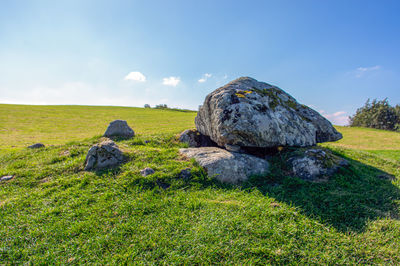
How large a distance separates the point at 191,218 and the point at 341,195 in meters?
4.22

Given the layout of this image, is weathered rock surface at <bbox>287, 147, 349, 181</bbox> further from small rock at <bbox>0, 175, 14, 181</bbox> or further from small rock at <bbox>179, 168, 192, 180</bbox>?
small rock at <bbox>0, 175, 14, 181</bbox>

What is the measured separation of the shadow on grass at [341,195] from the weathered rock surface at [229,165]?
355mm

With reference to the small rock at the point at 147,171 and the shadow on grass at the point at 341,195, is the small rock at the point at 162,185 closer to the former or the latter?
the small rock at the point at 147,171

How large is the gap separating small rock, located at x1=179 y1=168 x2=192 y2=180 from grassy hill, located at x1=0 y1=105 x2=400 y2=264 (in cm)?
15

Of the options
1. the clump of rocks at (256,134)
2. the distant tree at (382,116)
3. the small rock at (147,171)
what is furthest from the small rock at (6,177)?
the distant tree at (382,116)

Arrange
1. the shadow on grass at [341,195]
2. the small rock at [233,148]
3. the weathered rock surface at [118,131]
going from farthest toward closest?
the weathered rock surface at [118,131]
the small rock at [233,148]
the shadow on grass at [341,195]

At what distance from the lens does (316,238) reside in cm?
354

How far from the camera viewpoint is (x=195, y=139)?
390 inches

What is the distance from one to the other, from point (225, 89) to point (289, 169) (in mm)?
4132

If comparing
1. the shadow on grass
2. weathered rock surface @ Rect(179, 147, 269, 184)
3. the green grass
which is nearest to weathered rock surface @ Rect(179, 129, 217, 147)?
weathered rock surface @ Rect(179, 147, 269, 184)

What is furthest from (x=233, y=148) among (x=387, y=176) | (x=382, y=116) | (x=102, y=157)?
(x=382, y=116)

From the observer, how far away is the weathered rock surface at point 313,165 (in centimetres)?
608

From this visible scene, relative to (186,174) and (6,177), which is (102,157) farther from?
(186,174)

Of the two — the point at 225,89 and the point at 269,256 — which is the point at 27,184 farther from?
the point at 225,89
